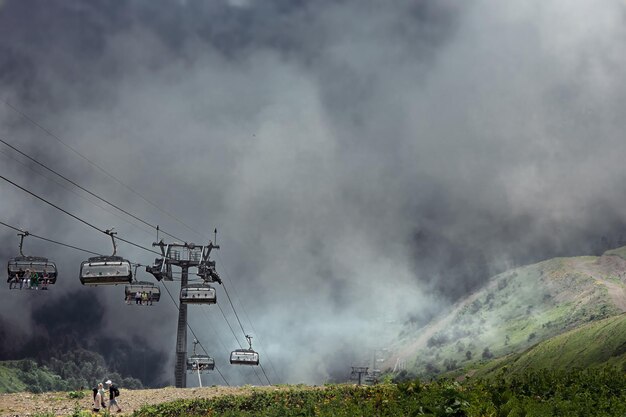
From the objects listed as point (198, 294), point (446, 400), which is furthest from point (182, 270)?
point (446, 400)

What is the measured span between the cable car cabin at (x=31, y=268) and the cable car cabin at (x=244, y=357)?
43765 millimetres

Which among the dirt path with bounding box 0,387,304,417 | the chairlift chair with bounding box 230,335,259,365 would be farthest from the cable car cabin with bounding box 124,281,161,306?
the chairlift chair with bounding box 230,335,259,365

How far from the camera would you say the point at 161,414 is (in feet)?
164

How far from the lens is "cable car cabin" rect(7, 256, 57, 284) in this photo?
194 feet

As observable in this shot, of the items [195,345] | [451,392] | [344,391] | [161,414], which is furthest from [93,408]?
[195,345]

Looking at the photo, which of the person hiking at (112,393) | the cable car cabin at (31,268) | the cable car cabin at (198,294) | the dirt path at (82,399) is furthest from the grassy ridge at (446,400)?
the cable car cabin at (198,294)

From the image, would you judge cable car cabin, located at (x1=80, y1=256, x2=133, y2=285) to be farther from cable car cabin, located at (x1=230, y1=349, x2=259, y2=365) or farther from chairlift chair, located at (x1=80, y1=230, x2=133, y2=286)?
cable car cabin, located at (x1=230, y1=349, x2=259, y2=365)

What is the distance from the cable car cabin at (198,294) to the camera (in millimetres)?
77875

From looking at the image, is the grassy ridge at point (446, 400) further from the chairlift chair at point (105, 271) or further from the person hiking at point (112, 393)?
the chairlift chair at point (105, 271)

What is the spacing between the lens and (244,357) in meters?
102

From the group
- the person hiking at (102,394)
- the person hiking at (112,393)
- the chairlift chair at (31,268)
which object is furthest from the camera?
the chairlift chair at (31,268)

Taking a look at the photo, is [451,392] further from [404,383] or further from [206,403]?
[206,403]

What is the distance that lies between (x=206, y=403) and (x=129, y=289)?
26716mm

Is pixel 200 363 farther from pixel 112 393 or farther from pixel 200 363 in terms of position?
pixel 112 393
